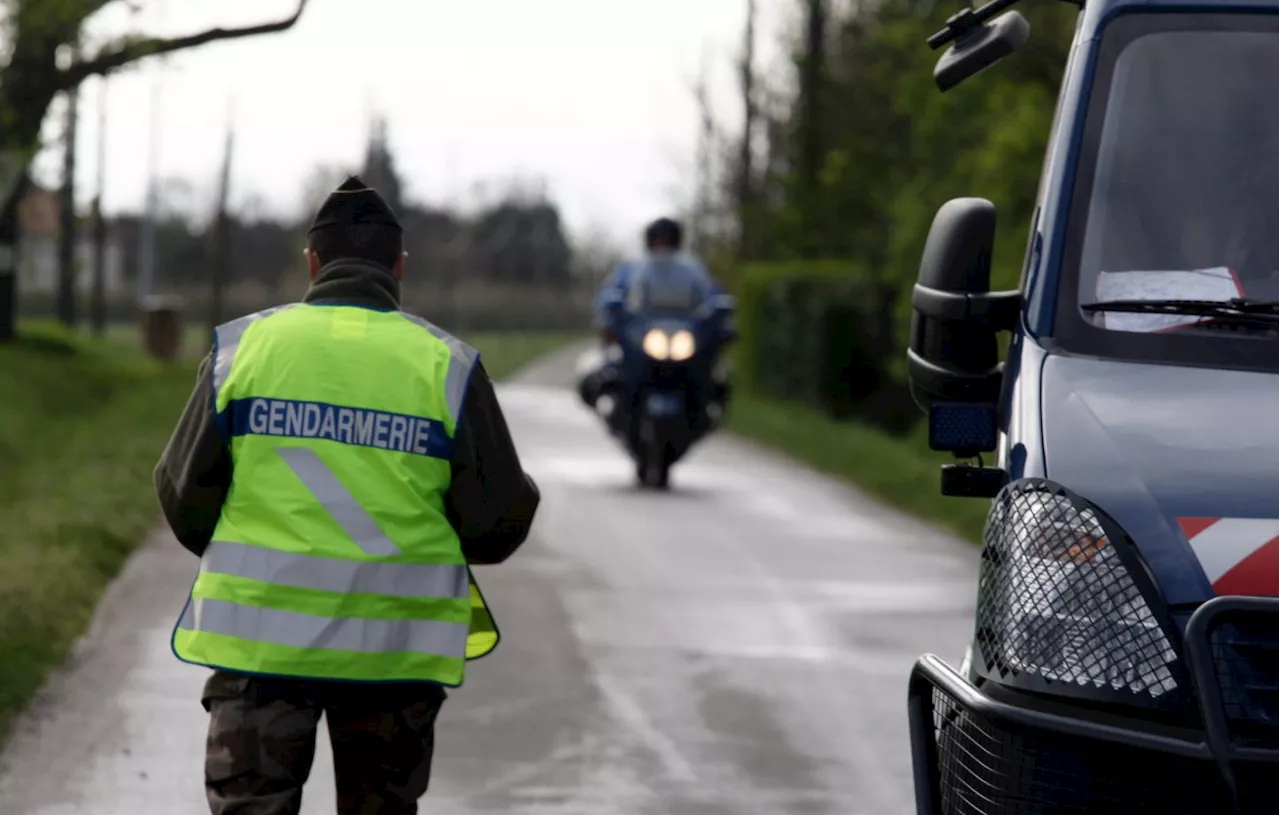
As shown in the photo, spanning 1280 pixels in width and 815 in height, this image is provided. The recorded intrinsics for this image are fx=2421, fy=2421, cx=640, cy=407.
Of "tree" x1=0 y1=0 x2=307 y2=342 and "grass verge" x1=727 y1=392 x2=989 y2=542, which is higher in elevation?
"tree" x1=0 y1=0 x2=307 y2=342

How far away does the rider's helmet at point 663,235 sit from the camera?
1672 centimetres

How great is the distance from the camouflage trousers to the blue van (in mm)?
1056

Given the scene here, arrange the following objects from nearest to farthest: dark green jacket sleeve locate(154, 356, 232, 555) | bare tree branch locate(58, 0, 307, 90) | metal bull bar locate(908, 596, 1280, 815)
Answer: metal bull bar locate(908, 596, 1280, 815) → dark green jacket sleeve locate(154, 356, 232, 555) → bare tree branch locate(58, 0, 307, 90)

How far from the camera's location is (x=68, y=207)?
38.8 m

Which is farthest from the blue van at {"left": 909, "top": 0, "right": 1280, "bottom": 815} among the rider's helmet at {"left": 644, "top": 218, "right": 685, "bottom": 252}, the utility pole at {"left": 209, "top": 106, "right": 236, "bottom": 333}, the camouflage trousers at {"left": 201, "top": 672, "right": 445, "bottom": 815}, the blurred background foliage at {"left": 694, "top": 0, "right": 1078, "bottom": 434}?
the utility pole at {"left": 209, "top": 106, "right": 236, "bottom": 333}

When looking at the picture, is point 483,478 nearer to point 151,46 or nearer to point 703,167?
point 151,46

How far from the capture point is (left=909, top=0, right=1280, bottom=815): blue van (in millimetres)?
4355

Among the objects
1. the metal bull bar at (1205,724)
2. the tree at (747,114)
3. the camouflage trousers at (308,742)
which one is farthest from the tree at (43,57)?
the metal bull bar at (1205,724)

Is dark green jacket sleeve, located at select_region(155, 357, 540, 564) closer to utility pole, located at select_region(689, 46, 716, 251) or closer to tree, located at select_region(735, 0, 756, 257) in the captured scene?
tree, located at select_region(735, 0, 756, 257)

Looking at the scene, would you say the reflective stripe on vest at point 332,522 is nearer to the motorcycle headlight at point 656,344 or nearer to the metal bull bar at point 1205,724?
the metal bull bar at point 1205,724

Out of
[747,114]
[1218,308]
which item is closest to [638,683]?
[1218,308]

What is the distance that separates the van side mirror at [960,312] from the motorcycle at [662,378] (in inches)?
455

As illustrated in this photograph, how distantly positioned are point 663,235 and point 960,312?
1150 centimetres

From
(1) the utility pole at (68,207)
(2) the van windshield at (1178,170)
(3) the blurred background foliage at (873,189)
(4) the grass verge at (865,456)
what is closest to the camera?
(2) the van windshield at (1178,170)
